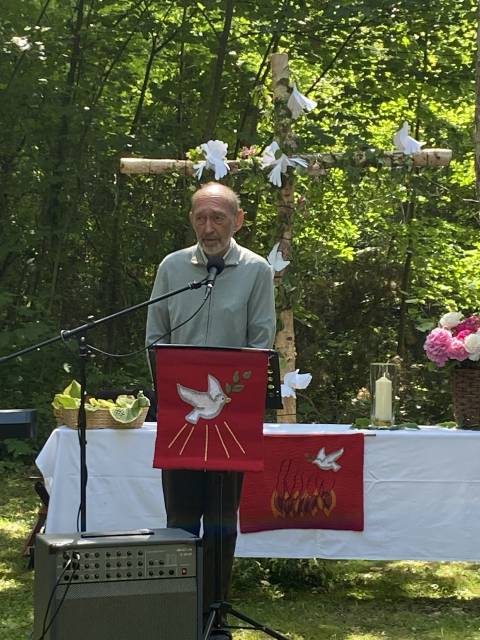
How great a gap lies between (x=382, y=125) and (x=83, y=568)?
27.2ft

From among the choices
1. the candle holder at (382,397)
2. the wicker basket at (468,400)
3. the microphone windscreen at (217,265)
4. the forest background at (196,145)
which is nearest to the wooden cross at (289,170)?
the candle holder at (382,397)

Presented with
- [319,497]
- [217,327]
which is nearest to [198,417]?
[217,327]

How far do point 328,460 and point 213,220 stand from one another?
1271 millimetres

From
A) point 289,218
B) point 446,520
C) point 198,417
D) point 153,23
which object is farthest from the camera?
point 153,23

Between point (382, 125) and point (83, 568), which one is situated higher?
point (382, 125)

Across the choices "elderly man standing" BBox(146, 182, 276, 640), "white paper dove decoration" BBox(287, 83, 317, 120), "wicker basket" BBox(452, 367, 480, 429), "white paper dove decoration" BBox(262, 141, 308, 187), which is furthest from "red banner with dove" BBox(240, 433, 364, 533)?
"white paper dove decoration" BBox(287, 83, 317, 120)

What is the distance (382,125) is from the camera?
394 inches

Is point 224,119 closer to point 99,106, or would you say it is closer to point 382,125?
point 99,106

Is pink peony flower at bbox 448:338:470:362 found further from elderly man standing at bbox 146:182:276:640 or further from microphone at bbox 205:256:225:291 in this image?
microphone at bbox 205:256:225:291

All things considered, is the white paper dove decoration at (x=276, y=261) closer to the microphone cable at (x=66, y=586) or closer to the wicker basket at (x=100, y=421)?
the wicker basket at (x=100, y=421)

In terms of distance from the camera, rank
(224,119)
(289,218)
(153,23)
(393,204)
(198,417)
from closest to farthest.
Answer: (198,417) < (289,218) < (153,23) < (224,119) < (393,204)

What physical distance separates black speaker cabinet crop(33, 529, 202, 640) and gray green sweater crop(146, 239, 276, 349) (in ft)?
2.86

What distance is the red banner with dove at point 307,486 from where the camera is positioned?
12.9ft

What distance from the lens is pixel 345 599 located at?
13.6 feet
